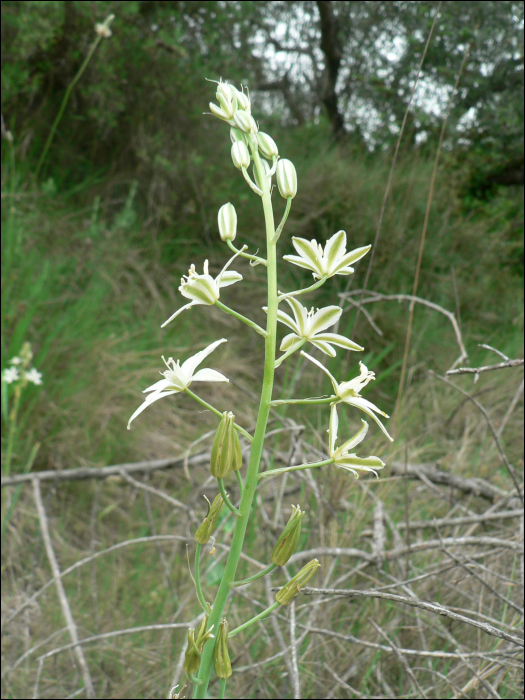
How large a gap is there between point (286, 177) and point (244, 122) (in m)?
0.10

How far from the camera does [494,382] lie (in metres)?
3.58

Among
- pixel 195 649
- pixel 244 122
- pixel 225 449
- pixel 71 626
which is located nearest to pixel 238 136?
pixel 244 122

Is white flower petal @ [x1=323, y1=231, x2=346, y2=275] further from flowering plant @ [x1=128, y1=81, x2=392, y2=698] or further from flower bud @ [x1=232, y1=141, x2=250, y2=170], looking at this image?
flower bud @ [x1=232, y1=141, x2=250, y2=170]

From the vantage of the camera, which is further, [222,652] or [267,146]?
[267,146]

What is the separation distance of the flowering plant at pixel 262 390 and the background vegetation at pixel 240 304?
34.4 inches

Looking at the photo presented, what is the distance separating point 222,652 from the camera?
0.74m

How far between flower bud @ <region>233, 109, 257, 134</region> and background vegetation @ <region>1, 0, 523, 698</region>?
1.05m

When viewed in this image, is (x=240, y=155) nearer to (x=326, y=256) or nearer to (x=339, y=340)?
(x=326, y=256)

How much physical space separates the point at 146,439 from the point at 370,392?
1.61 metres

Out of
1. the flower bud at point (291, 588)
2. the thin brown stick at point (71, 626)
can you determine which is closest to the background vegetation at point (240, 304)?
the thin brown stick at point (71, 626)

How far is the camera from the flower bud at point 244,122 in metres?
0.83

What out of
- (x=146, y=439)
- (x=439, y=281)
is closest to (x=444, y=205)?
(x=439, y=281)

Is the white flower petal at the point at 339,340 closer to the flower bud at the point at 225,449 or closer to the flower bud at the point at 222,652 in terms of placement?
the flower bud at the point at 225,449

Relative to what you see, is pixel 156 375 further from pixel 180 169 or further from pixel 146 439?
pixel 180 169
